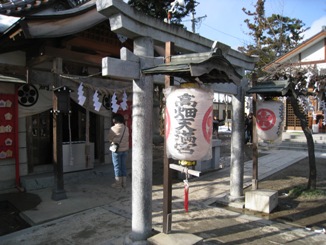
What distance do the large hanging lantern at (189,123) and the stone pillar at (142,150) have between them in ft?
1.57

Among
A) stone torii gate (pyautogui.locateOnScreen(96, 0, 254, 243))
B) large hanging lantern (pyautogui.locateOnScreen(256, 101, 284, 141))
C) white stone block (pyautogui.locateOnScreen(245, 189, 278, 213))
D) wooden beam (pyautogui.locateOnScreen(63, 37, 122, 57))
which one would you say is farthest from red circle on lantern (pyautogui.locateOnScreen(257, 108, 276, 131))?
wooden beam (pyautogui.locateOnScreen(63, 37, 122, 57))

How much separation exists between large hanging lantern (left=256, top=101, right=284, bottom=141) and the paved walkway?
2180mm

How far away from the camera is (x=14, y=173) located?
833cm

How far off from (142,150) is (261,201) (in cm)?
357

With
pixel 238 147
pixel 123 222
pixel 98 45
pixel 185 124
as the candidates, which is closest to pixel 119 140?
pixel 123 222

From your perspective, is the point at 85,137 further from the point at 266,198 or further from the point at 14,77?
the point at 266,198

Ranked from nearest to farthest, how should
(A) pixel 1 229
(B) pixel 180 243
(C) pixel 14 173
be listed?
(B) pixel 180 243, (A) pixel 1 229, (C) pixel 14 173

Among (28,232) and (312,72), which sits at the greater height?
(312,72)

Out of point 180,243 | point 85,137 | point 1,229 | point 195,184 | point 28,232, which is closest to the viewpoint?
point 180,243

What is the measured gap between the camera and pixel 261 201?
639 centimetres

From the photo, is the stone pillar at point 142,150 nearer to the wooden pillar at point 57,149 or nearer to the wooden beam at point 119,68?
the wooden beam at point 119,68

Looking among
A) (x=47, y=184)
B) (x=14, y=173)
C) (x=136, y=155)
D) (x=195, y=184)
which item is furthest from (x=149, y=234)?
→ (x=14, y=173)

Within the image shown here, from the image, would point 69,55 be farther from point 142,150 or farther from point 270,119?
point 270,119

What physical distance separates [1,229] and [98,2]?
4.99 m
